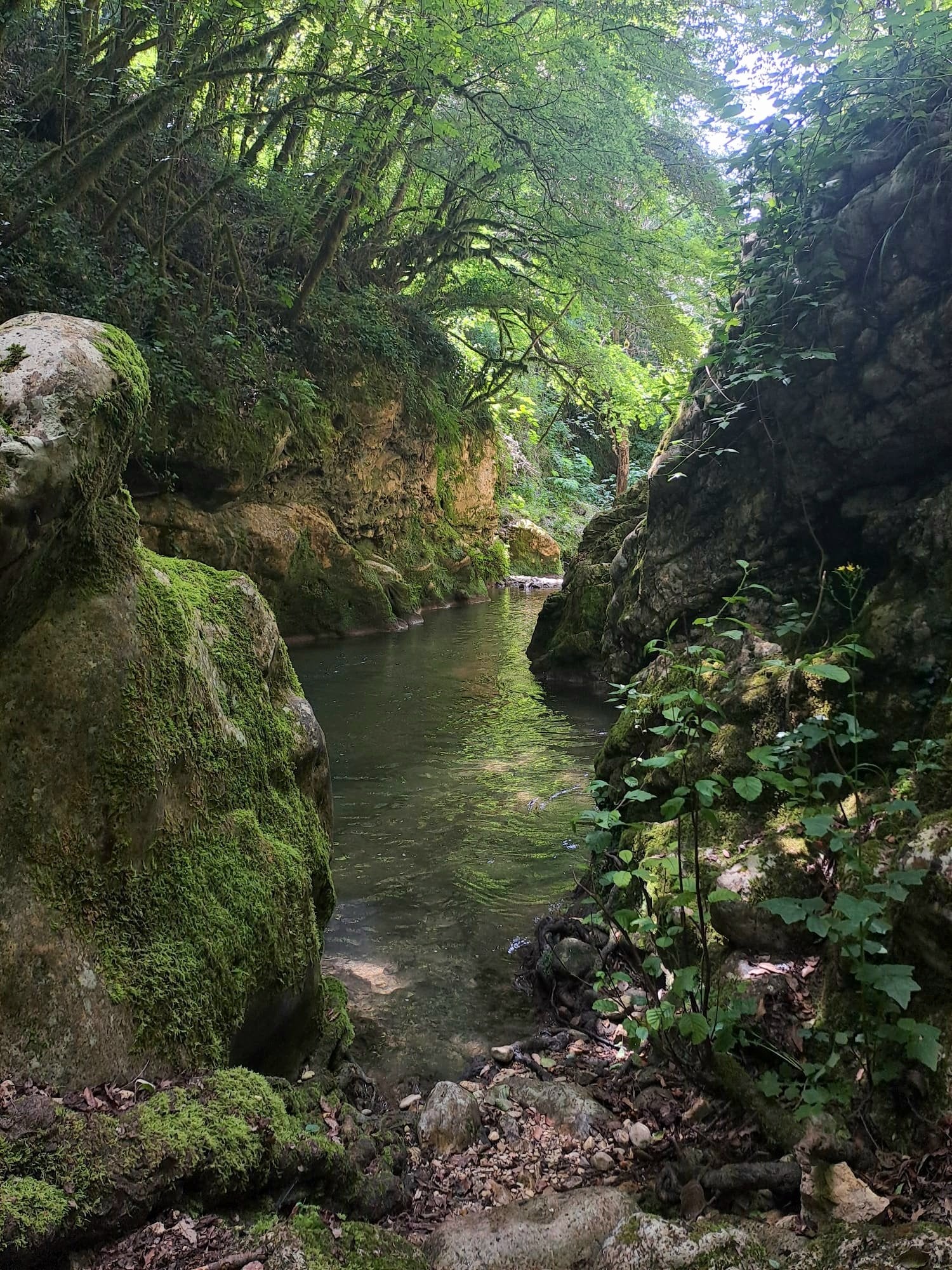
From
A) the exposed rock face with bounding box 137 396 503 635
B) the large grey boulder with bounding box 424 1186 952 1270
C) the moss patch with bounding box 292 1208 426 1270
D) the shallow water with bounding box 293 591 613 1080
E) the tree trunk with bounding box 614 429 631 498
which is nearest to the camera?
the large grey boulder with bounding box 424 1186 952 1270

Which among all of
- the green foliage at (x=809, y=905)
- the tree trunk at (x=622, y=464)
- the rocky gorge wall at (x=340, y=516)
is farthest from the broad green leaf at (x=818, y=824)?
the tree trunk at (x=622, y=464)

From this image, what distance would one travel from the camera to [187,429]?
12.5m

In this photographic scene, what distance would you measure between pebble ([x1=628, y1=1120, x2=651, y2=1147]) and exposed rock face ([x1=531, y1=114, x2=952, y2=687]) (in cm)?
243

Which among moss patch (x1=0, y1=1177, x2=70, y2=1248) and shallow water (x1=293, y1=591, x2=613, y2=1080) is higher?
moss patch (x1=0, y1=1177, x2=70, y2=1248)

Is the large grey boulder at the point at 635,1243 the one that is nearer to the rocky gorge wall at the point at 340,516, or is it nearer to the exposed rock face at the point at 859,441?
the exposed rock face at the point at 859,441

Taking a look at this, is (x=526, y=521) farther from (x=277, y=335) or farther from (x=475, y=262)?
(x=277, y=335)

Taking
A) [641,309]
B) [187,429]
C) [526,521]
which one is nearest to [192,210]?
[187,429]

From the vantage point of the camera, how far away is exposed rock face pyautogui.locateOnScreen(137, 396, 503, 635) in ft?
44.1

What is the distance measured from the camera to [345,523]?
17562 millimetres

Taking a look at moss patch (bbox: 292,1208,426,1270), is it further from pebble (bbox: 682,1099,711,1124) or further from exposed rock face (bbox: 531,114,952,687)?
exposed rock face (bbox: 531,114,952,687)

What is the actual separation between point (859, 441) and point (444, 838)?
163 inches

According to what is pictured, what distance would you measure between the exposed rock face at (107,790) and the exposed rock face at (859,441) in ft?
10.7

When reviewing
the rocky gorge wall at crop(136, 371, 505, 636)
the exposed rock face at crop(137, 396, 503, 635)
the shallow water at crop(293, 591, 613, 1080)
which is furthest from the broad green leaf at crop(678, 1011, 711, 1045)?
the exposed rock face at crop(137, 396, 503, 635)

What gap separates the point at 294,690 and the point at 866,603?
3146 millimetres
